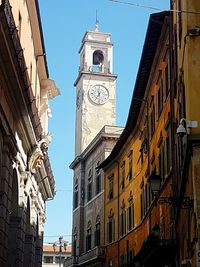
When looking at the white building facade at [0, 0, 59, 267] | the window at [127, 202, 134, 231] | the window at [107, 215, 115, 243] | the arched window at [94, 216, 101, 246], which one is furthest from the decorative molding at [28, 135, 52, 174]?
the arched window at [94, 216, 101, 246]

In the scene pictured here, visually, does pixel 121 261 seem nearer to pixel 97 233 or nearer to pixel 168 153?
pixel 97 233

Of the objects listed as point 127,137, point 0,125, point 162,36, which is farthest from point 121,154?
point 0,125

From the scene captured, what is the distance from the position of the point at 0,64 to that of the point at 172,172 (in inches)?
286

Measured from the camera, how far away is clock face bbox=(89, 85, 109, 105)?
6438cm

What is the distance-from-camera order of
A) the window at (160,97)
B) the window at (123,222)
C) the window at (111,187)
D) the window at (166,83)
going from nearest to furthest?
the window at (166,83)
the window at (160,97)
the window at (123,222)
the window at (111,187)

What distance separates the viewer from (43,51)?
3102 centimetres

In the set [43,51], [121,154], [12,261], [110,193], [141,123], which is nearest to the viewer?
[12,261]

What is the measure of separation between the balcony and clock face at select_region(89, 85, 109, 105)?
16.5 meters

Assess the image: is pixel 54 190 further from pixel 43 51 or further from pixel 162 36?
pixel 162 36

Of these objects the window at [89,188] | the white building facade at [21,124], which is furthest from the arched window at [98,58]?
the white building facade at [21,124]

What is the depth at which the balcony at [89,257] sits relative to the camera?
4709 centimetres

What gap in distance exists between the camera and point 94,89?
64.8 m

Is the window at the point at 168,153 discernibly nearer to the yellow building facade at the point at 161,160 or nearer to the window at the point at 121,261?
the yellow building facade at the point at 161,160

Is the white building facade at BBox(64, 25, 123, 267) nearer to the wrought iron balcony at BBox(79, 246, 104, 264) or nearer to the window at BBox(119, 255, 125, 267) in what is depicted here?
the wrought iron balcony at BBox(79, 246, 104, 264)
